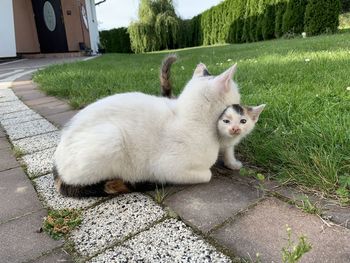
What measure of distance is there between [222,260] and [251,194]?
47 cm

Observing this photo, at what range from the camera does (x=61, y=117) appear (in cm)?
302

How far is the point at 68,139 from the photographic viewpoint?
1.53 m

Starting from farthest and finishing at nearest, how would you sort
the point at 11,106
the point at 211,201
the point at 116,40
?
the point at 116,40 < the point at 11,106 < the point at 211,201

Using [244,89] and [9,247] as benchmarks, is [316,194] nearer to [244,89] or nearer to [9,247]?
[9,247]

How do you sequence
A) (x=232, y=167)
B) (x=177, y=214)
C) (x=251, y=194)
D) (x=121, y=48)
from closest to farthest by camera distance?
(x=177, y=214)
(x=251, y=194)
(x=232, y=167)
(x=121, y=48)

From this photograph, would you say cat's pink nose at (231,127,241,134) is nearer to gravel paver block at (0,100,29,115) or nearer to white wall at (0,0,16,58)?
gravel paver block at (0,100,29,115)

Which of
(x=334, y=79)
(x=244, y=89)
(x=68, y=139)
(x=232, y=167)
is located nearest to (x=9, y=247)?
(x=68, y=139)

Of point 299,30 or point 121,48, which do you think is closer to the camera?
point 299,30

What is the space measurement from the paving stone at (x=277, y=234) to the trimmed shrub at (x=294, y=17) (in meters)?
12.7

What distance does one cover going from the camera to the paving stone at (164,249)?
108 centimetres

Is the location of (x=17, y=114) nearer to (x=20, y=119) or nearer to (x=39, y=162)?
(x=20, y=119)

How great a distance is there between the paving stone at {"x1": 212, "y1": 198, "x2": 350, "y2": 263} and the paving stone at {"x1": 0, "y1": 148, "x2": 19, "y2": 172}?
1.45m

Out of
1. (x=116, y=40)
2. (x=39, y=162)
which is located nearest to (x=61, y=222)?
(x=39, y=162)

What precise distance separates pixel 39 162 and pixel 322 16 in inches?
486
